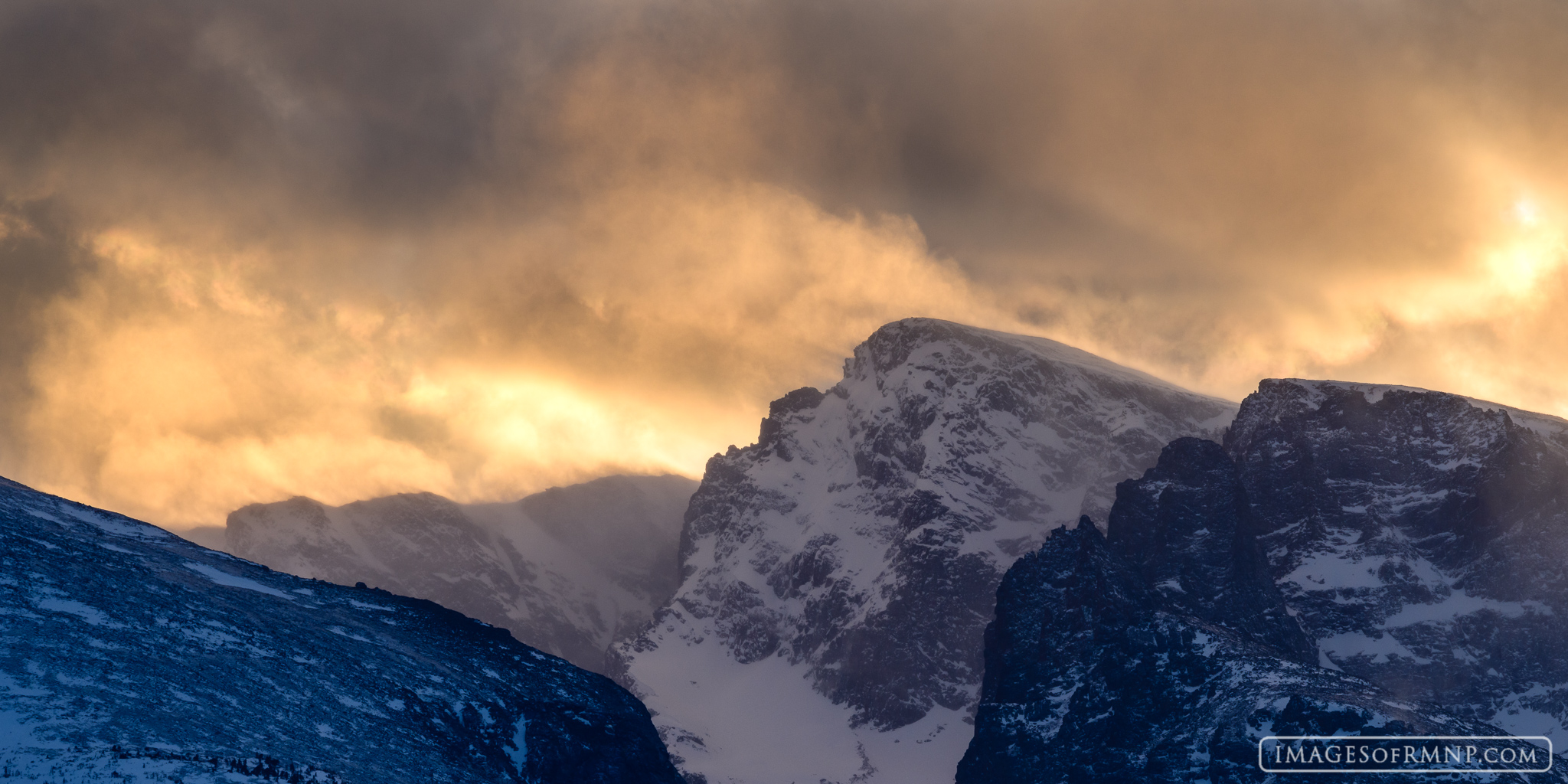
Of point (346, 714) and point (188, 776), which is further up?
point (346, 714)

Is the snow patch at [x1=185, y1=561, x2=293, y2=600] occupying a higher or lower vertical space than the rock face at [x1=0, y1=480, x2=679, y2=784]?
higher

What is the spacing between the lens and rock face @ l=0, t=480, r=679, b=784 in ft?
279

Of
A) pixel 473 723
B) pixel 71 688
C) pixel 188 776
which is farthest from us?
pixel 473 723

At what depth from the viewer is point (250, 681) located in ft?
338

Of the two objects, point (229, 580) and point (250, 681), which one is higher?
point (229, 580)

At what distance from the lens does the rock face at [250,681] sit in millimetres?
85188

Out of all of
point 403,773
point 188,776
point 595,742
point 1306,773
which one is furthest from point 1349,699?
point 188,776

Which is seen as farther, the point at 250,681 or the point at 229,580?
the point at 229,580

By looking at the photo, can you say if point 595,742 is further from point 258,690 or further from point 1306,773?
point 1306,773

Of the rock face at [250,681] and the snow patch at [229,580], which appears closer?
the rock face at [250,681]

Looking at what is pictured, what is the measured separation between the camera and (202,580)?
12394 cm

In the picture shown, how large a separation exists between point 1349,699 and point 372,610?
140051mm

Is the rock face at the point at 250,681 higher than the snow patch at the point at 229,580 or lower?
lower

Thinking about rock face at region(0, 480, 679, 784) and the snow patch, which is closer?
rock face at region(0, 480, 679, 784)
